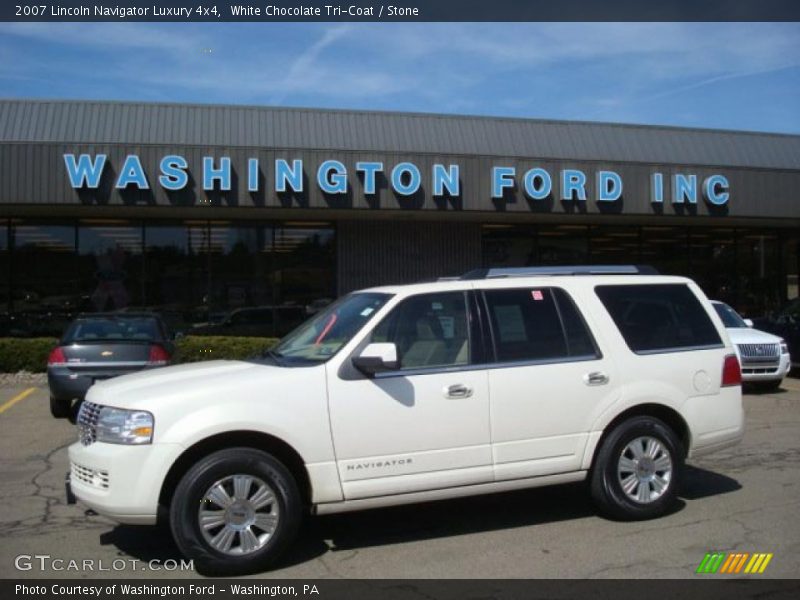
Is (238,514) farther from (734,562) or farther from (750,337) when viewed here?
(750,337)

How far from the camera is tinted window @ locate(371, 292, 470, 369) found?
18.5ft

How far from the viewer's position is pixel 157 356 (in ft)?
35.7

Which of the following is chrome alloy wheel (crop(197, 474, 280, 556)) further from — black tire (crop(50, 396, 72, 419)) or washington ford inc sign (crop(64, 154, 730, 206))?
washington ford inc sign (crop(64, 154, 730, 206))

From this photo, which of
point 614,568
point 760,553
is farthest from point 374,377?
point 760,553

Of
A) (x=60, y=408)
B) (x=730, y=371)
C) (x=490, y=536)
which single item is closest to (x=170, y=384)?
(x=490, y=536)

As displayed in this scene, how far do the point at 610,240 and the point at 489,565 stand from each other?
17343 mm

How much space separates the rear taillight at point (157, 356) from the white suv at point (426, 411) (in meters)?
5.14

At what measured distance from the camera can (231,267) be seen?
18.8 metres

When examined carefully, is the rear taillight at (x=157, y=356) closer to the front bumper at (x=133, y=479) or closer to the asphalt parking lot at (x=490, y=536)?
the asphalt parking lot at (x=490, y=536)

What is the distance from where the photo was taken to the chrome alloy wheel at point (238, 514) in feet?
16.3

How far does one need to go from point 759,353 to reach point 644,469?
805 centimetres

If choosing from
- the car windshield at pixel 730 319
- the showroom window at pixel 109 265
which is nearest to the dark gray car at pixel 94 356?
the showroom window at pixel 109 265

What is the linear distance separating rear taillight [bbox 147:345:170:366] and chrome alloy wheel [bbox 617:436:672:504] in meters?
6.82

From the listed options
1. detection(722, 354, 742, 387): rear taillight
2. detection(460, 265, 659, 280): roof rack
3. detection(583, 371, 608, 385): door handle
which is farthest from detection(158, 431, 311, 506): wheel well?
detection(722, 354, 742, 387): rear taillight
